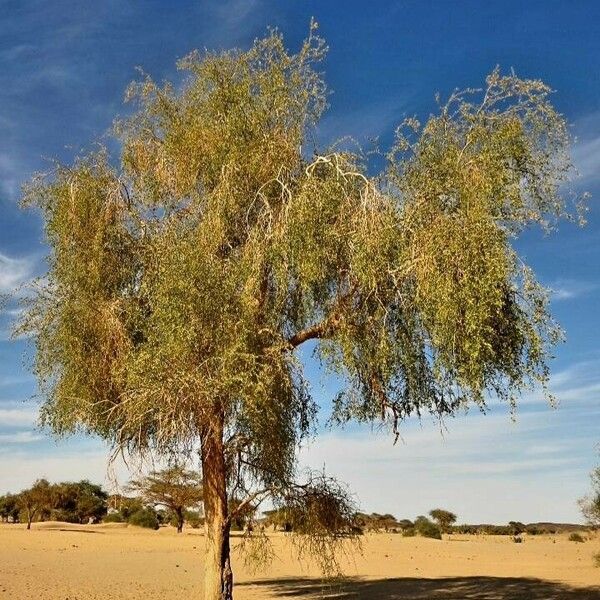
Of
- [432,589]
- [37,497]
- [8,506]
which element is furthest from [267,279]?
[8,506]

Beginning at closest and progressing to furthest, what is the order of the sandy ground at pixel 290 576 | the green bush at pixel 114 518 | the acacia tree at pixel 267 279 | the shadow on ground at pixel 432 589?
the acacia tree at pixel 267 279, the shadow on ground at pixel 432 589, the sandy ground at pixel 290 576, the green bush at pixel 114 518

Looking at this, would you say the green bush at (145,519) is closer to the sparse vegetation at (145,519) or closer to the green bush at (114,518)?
the sparse vegetation at (145,519)

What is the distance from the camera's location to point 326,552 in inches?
656

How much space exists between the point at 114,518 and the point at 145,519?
1833 cm

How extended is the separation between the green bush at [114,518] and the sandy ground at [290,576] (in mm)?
59085

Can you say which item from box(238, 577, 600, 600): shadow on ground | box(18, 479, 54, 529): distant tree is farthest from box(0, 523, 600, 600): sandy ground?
box(18, 479, 54, 529): distant tree

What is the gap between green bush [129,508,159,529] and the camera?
320ft

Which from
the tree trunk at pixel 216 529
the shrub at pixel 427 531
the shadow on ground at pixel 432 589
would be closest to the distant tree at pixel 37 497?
the shrub at pixel 427 531

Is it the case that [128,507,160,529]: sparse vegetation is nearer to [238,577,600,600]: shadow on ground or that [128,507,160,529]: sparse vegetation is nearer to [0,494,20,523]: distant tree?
[0,494,20,523]: distant tree

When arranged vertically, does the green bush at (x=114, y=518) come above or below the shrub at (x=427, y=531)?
above

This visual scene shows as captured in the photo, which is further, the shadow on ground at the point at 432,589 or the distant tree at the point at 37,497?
the distant tree at the point at 37,497

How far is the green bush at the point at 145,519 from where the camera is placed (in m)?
97.5

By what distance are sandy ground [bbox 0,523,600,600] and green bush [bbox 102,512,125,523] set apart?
59085 mm

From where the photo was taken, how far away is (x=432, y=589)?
28.0m
